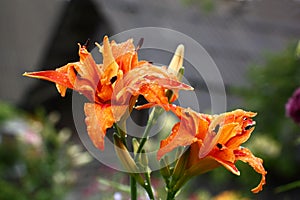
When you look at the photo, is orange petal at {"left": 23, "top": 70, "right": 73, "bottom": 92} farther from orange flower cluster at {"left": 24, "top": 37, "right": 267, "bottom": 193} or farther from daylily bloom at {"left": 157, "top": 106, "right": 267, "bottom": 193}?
daylily bloom at {"left": 157, "top": 106, "right": 267, "bottom": 193}

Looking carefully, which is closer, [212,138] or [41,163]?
[212,138]

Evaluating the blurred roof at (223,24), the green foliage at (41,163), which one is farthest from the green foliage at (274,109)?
the green foliage at (41,163)

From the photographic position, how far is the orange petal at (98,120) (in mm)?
665

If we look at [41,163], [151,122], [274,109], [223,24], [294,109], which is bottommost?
[41,163]

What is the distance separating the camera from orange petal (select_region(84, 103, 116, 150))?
0.66 m

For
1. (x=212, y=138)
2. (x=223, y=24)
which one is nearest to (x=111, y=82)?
(x=212, y=138)

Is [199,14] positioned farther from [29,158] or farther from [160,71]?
[160,71]

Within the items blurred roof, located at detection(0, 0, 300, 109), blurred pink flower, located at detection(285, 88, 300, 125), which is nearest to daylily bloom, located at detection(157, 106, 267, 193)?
blurred pink flower, located at detection(285, 88, 300, 125)

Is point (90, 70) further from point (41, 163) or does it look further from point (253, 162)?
point (41, 163)

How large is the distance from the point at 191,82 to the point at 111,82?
251 centimetres

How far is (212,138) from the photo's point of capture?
0.71 meters

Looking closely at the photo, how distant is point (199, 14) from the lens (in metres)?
4.56

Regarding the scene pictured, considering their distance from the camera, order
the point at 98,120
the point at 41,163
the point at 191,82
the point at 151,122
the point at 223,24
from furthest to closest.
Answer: the point at 223,24 < the point at 191,82 < the point at 41,163 < the point at 151,122 < the point at 98,120

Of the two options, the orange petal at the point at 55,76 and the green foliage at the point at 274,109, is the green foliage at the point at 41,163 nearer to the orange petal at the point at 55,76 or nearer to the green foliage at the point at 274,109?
the green foliage at the point at 274,109
